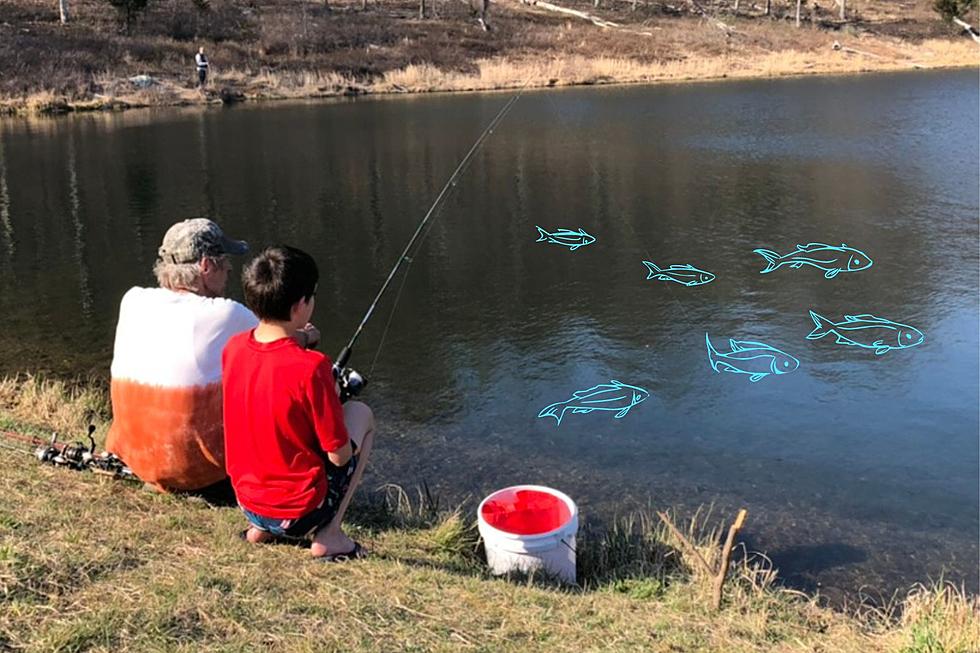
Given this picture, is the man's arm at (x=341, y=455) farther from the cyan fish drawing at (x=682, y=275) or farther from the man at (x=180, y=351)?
the cyan fish drawing at (x=682, y=275)

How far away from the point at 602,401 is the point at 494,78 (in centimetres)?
2729

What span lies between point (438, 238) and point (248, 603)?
814cm

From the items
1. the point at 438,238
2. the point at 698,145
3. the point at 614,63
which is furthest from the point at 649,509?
the point at 614,63

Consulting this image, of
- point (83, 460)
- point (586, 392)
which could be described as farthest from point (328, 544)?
point (586, 392)

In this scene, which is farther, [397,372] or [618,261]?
[618,261]

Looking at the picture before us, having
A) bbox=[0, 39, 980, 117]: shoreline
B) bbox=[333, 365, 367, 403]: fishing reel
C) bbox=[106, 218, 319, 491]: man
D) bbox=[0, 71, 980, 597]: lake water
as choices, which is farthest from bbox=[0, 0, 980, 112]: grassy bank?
bbox=[333, 365, 367, 403]: fishing reel

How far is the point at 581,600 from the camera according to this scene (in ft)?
11.0

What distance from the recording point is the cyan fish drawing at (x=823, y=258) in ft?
29.0

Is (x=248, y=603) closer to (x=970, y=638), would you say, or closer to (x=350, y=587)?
(x=350, y=587)

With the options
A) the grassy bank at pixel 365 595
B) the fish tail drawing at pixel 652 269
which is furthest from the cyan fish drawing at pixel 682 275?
the grassy bank at pixel 365 595

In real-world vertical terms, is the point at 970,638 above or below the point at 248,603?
below

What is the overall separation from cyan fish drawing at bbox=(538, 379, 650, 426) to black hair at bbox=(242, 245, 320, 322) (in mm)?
3151

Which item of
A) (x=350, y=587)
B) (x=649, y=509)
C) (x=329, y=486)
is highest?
(x=329, y=486)

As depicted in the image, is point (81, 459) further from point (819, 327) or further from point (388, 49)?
point (388, 49)
